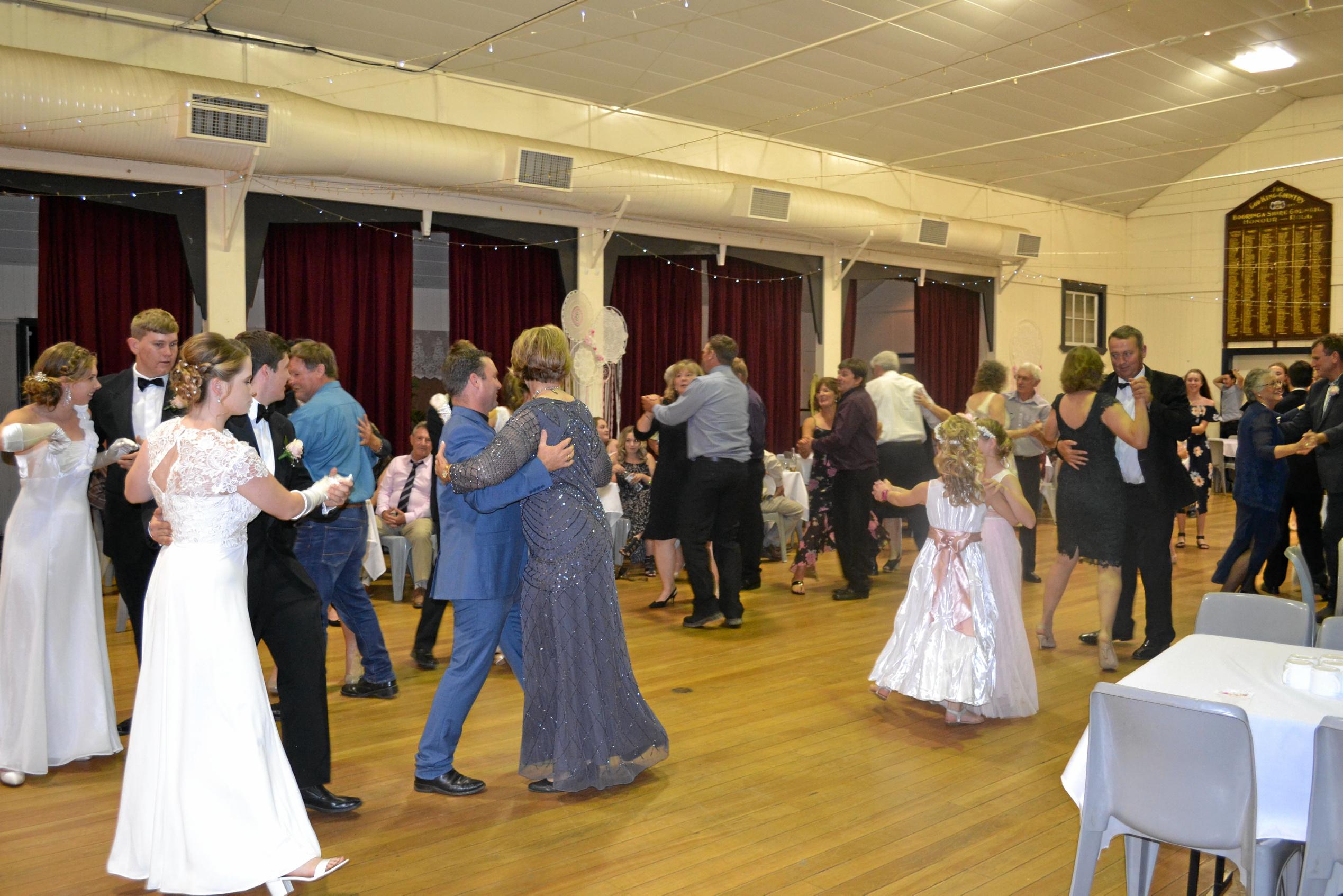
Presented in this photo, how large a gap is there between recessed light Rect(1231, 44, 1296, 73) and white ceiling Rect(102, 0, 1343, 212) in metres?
0.11

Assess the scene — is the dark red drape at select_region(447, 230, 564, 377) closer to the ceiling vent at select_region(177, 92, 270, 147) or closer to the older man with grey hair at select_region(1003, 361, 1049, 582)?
the ceiling vent at select_region(177, 92, 270, 147)

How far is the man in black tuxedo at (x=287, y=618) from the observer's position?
9.67ft

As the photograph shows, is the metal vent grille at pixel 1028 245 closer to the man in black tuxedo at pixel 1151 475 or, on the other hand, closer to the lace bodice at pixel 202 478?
the man in black tuxedo at pixel 1151 475

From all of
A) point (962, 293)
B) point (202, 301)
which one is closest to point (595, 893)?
point (202, 301)

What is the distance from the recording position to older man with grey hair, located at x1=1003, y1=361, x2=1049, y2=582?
721 centimetres

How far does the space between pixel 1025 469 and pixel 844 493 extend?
1708mm

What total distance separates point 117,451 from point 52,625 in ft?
2.17

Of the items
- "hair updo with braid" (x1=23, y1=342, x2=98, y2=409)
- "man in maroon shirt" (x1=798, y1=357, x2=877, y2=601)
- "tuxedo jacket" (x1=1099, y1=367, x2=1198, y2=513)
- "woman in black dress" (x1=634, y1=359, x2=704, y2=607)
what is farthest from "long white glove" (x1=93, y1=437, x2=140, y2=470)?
"man in maroon shirt" (x1=798, y1=357, x2=877, y2=601)

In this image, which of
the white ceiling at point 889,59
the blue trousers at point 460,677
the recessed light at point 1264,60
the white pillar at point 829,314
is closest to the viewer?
the blue trousers at point 460,677

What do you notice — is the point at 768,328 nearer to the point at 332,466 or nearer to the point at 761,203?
the point at 761,203

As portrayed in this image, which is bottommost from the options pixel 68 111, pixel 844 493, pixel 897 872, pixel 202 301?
pixel 897 872

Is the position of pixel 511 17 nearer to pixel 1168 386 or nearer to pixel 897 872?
pixel 1168 386

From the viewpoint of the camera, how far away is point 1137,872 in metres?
2.50

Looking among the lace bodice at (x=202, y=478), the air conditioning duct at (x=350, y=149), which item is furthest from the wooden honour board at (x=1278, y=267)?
the lace bodice at (x=202, y=478)
